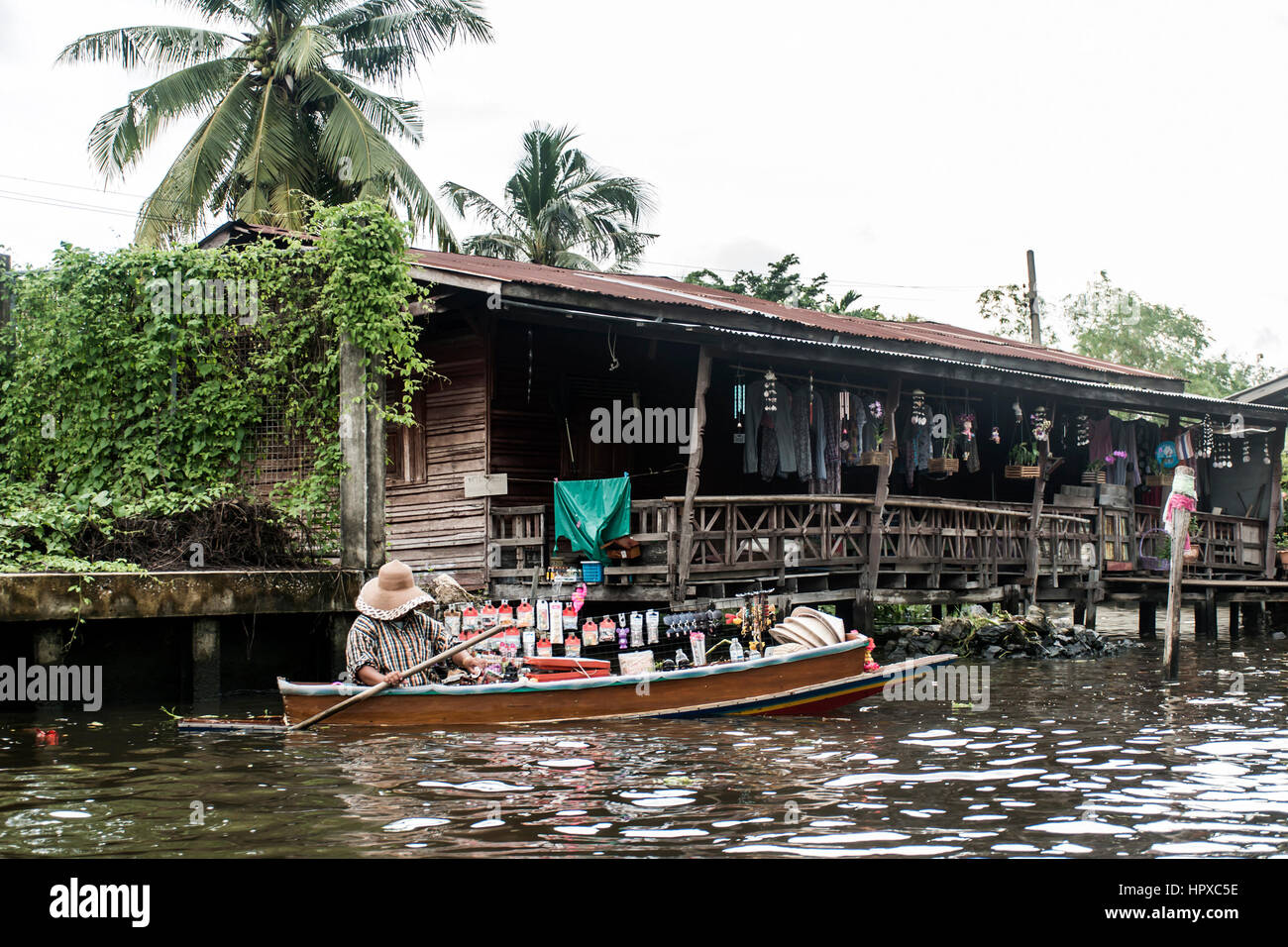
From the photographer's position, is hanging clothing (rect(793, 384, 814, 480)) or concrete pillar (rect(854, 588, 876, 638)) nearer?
hanging clothing (rect(793, 384, 814, 480))

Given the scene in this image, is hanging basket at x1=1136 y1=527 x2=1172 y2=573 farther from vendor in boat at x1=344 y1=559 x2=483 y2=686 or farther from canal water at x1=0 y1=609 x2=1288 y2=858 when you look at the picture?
vendor in boat at x1=344 y1=559 x2=483 y2=686

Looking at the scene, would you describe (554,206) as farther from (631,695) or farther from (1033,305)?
(631,695)

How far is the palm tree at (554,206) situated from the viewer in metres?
32.5

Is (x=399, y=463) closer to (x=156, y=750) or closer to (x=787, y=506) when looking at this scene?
(x=787, y=506)

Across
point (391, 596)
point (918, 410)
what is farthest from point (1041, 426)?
point (391, 596)

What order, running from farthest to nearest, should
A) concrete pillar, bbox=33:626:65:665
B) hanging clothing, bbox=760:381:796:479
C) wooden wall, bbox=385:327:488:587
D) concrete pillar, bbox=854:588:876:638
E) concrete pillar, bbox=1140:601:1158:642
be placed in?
1. concrete pillar, bbox=1140:601:1158:642
2. concrete pillar, bbox=854:588:876:638
3. wooden wall, bbox=385:327:488:587
4. hanging clothing, bbox=760:381:796:479
5. concrete pillar, bbox=33:626:65:665

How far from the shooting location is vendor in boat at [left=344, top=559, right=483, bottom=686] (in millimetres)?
9617

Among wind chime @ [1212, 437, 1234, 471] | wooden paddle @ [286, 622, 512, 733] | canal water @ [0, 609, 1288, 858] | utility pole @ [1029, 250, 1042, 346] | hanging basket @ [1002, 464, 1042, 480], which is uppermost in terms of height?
utility pole @ [1029, 250, 1042, 346]

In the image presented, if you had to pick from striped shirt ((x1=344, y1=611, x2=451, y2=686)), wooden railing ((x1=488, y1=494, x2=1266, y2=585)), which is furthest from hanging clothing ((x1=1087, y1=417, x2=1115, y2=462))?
striped shirt ((x1=344, y1=611, x2=451, y2=686))

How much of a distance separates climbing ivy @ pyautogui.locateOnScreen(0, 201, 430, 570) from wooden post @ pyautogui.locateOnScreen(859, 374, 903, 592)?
632 cm

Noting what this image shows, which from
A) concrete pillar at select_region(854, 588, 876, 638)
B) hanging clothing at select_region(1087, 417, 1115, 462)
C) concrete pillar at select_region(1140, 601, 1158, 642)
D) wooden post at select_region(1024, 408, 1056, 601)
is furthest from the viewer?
concrete pillar at select_region(1140, 601, 1158, 642)

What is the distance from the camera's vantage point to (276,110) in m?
23.7

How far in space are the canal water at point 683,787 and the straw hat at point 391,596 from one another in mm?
1023

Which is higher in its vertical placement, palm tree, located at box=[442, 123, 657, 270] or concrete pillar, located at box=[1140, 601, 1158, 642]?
palm tree, located at box=[442, 123, 657, 270]
